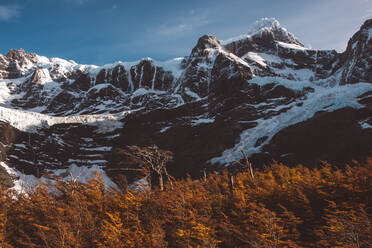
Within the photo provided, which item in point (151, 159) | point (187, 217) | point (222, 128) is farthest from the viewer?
point (222, 128)

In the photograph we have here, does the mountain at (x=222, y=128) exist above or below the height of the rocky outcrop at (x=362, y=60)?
below

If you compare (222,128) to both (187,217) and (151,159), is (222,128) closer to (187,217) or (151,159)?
(151,159)

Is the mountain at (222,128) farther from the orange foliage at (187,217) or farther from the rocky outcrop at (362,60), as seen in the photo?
the orange foliage at (187,217)

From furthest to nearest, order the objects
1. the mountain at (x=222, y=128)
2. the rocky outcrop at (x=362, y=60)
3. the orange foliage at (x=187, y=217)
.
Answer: the rocky outcrop at (x=362, y=60), the mountain at (x=222, y=128), the orange foliage at (x=187, y=217)

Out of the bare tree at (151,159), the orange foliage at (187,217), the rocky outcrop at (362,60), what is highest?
the rocky outcrop at (362,60)

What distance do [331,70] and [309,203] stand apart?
191246mm

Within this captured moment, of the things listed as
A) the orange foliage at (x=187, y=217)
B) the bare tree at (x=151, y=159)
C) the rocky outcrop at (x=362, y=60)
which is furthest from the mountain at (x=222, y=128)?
the orange foliage at (x=187, y=217)

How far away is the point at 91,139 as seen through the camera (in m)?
111

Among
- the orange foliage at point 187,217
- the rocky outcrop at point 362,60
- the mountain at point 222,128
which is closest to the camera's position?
the orange foliage at point 187,217

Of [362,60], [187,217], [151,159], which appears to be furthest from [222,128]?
[362,60]

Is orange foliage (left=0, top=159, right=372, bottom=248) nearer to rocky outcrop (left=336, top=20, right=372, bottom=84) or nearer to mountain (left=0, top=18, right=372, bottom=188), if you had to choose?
mountain (left=0, top=18, right=372, bottom=188)

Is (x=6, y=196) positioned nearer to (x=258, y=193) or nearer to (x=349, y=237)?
(x=258, y=193)

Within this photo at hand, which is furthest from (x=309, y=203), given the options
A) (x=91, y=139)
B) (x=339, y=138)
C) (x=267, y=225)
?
(x=91, y=139)

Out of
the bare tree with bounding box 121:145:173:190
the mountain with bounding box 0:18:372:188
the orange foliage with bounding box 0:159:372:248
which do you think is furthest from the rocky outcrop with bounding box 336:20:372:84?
the bare tree with bounding box 121:145:173:190
